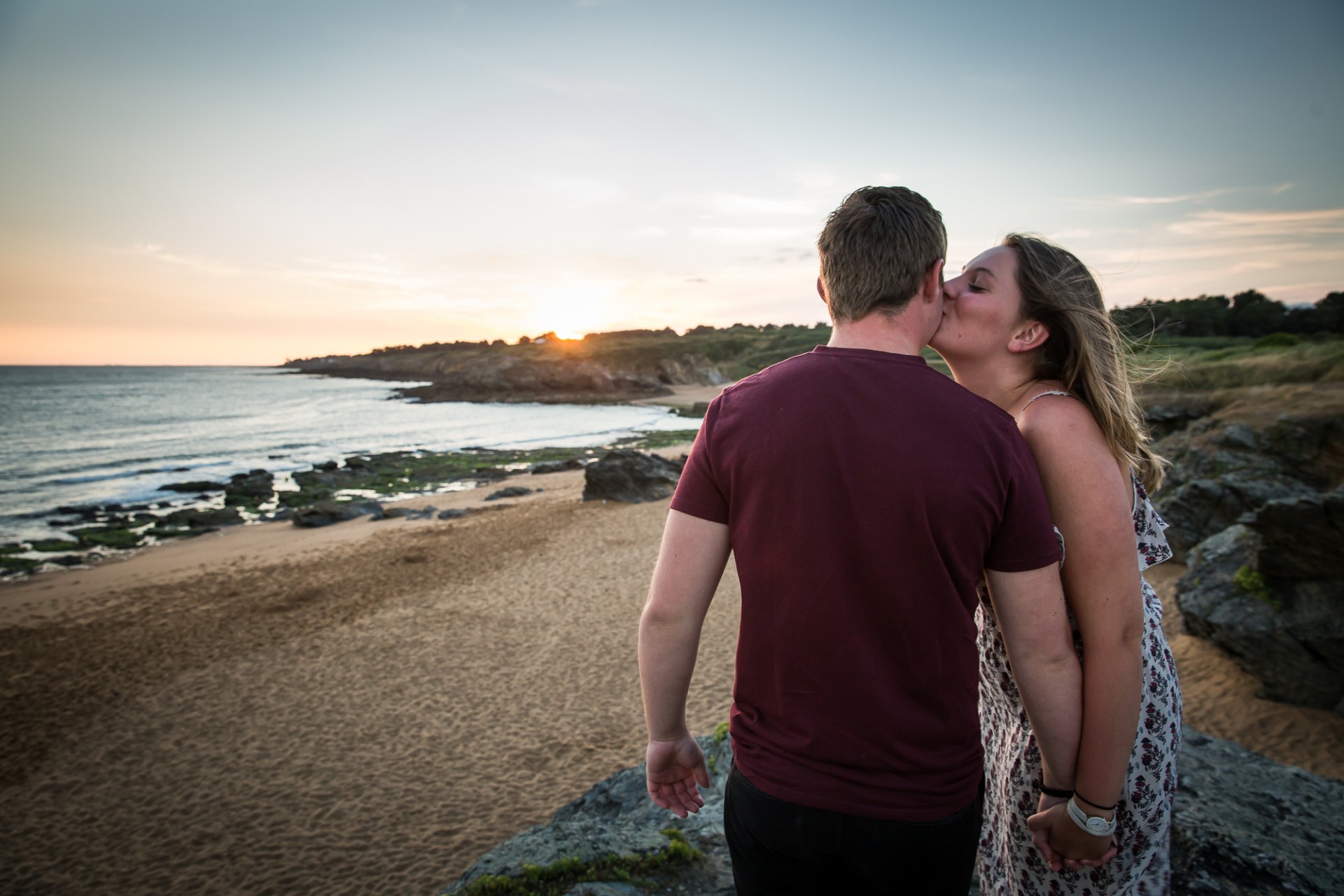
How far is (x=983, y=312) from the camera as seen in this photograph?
6.22ft

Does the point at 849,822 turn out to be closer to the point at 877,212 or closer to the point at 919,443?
the point at 919,443

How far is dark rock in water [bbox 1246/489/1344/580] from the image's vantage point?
18.3ft

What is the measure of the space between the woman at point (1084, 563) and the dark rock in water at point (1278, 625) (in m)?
5.67

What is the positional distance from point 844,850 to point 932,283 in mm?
1359

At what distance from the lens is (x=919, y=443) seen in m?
1.38

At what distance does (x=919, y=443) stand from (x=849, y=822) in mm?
879

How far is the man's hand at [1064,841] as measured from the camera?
5.74ft

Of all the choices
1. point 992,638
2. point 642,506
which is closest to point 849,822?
point 992,638

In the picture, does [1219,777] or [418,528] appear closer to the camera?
[1219,777]

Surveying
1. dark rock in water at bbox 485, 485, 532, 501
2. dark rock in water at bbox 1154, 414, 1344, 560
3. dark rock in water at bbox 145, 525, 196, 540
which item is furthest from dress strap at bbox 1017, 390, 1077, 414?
dark rock in water at bbox 145, 525, 196, 540

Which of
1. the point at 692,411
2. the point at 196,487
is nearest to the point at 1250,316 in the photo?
the point at 692,411

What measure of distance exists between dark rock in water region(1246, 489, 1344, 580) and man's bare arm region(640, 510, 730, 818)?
6.76m

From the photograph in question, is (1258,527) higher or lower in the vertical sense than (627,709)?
higher

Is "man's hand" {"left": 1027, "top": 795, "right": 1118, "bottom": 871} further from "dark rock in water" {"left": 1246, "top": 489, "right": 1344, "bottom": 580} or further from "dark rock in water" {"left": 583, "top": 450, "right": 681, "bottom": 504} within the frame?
"dark rock in water" {"left": 583, "top": 450, "right": 681, "bottom": 504}
